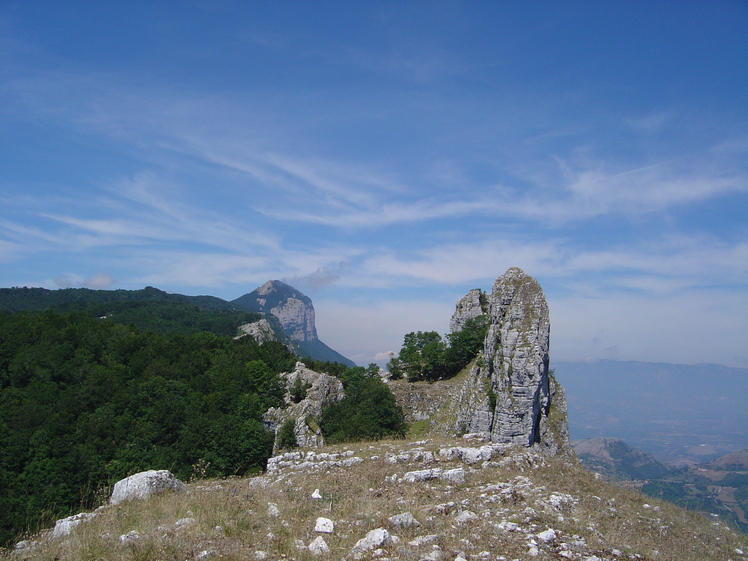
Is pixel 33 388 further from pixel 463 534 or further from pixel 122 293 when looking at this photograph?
pixel 122 293

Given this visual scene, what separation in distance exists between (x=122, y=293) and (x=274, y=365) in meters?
161

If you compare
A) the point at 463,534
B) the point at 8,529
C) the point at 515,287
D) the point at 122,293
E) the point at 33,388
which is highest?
the point at 122,293

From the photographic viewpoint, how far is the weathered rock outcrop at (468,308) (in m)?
56.2

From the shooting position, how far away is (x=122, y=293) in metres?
182

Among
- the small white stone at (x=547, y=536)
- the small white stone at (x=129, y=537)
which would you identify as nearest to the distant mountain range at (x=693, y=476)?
the small white stone at (x=547, y=536)

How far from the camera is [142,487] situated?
10984mm

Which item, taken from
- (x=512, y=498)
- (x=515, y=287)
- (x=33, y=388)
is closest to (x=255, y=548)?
(x=512, y=498)

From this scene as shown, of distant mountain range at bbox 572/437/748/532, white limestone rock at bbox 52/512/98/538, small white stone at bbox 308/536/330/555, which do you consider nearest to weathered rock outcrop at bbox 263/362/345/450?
white limestone rock at bbox 52/512/98/538

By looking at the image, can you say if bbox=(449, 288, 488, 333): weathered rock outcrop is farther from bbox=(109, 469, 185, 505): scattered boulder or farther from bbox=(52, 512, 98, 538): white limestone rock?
bbox=(52, 512, 98, 538): white limestone rock

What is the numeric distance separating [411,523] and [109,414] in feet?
125

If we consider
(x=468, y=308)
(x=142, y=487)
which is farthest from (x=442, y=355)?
(x=142, y=487)

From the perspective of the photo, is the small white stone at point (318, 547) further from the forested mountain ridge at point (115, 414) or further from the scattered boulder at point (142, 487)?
the forested mountain ridge at point (115, 414)

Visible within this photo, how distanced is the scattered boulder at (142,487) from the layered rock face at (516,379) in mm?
18952

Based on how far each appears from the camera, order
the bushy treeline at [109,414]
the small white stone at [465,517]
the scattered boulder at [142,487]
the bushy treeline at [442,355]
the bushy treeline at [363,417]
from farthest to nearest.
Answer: the bushy treeline at [442,355] < the bushy treeline at [109,414] < the bushy treeline at [363,417] < the scattered boulder at [142,487] < the small white stone at [465,517]
